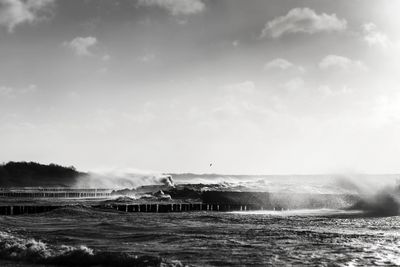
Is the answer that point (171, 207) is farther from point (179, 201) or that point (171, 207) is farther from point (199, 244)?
point (199, 244)

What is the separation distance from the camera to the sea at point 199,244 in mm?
13039

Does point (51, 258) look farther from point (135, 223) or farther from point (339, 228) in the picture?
point (339, 228)

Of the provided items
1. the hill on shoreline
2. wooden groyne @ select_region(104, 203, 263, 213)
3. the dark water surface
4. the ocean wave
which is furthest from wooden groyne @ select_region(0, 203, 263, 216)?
the hill on shoreline

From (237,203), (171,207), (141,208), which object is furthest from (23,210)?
(237,203)

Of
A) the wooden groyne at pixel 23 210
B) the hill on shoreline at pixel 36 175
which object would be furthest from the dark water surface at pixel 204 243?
the hill on shoreline at pixel 36 175

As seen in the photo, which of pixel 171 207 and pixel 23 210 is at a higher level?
pixel 171 207

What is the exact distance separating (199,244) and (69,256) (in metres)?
4.20

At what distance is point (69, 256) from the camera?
13430mm

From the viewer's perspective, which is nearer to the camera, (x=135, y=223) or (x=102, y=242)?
(x=102, y=242)

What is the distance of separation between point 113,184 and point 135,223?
67.2 m

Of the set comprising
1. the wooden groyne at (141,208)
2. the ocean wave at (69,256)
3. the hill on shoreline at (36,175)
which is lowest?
the ocean wave at (69,256)

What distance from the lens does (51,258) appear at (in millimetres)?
13430

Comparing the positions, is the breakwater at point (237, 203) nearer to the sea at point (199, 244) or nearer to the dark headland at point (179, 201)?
the dark headland at point (179, 201)

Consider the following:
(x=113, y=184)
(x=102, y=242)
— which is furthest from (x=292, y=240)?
(x=113, y=184)
